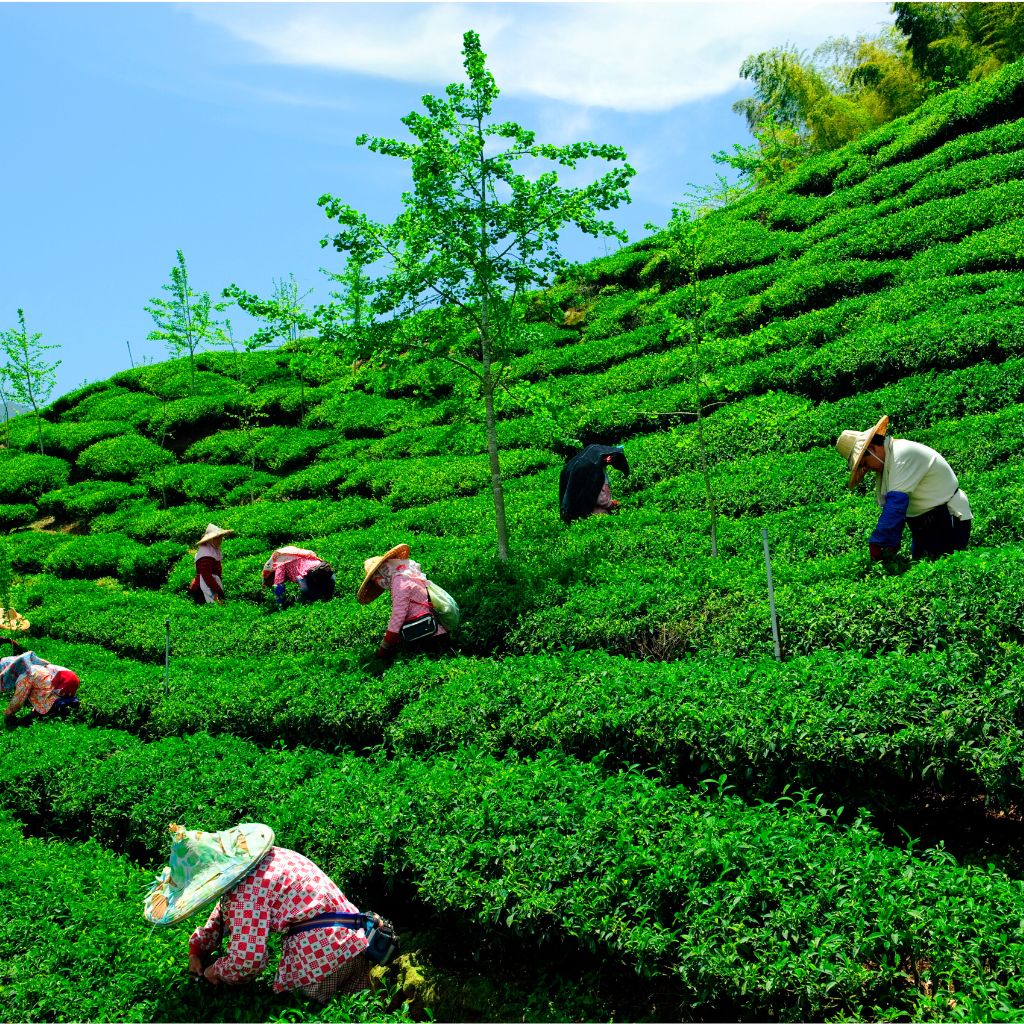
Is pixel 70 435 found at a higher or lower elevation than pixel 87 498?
higher

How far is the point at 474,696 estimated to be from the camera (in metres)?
7.94

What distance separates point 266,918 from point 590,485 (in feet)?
28.1

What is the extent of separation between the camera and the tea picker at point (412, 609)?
962cm

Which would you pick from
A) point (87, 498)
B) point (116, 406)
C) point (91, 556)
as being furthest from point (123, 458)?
point (91, 556)

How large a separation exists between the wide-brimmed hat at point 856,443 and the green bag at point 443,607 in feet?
14.1

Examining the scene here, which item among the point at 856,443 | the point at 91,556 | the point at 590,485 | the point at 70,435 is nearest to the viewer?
the point at 856,443

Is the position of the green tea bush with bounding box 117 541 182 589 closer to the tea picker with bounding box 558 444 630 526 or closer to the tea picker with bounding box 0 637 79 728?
Result: the tea picker with bounding box 0 637 79 728

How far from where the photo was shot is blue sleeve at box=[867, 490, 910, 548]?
7.99 meters

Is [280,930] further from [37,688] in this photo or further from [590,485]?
[590,485]

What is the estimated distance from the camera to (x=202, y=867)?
16.8 ft

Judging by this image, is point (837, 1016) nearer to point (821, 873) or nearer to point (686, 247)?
point (821, 873)

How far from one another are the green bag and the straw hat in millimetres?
9599

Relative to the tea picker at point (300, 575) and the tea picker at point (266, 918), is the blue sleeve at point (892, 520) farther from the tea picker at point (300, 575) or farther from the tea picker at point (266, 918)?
the tea picker at point (300, 575)

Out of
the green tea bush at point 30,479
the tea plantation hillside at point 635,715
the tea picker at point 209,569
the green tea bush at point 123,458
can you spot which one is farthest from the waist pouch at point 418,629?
the green tea bush at point 30,479
